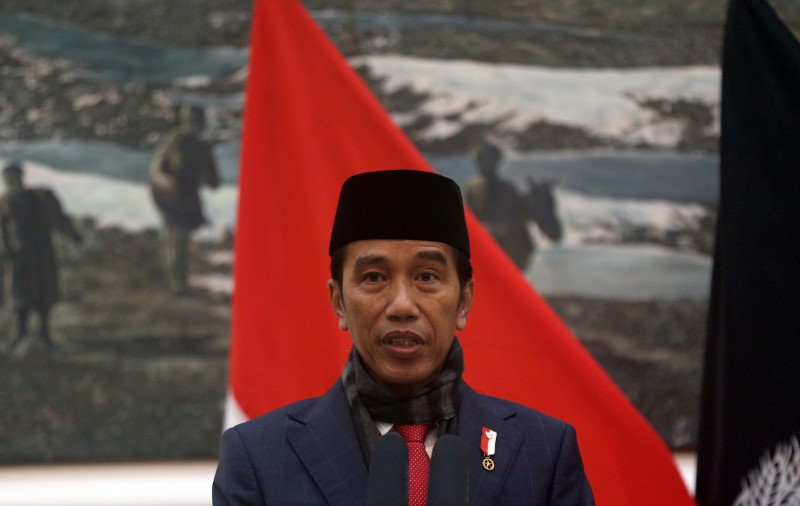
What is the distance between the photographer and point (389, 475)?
90cm

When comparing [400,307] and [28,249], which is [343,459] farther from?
[28,249]

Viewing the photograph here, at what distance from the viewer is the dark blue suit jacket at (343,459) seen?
109cm

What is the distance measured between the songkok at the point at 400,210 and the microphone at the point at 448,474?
11.2 inches

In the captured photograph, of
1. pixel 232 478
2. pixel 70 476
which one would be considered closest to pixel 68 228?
pixel 70 476

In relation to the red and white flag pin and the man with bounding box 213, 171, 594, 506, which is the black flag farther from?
the red and white flag pin

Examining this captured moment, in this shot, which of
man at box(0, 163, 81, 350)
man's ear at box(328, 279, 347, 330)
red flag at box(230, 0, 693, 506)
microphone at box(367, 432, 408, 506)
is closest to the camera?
microphone at box(367, 432, 408, 506)

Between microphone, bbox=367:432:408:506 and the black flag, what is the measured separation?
0.86 metres

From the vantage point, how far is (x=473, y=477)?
1098 millimetres

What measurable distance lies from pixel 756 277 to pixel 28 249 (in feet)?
7.44

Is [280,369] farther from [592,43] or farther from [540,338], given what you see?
[592,43]

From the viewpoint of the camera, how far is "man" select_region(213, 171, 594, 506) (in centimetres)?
110

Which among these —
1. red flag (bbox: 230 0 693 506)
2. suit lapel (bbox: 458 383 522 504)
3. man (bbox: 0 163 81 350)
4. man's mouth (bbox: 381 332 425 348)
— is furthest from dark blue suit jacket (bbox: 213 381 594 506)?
man (bbox: 0 163 81 350)

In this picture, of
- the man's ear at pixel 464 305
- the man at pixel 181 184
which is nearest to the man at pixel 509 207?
the man at pixel 181 184

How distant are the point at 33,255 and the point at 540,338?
74.3 inches
